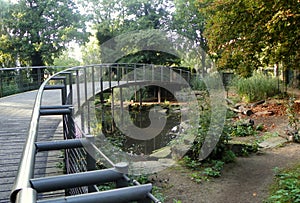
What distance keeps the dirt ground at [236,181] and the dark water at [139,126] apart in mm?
2279

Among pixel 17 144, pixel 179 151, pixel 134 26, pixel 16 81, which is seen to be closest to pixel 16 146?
pixel 17 144

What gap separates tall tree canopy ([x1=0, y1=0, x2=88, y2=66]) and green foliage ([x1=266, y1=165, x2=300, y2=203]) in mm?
13865

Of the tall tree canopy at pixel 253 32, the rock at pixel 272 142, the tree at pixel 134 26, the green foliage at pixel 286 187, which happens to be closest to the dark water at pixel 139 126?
the rock at pixel 272 142

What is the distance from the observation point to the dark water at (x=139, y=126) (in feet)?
28.4

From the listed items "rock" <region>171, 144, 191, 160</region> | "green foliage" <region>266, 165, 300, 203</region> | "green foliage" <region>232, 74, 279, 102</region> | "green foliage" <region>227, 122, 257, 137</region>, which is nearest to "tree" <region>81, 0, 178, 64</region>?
"green foliage" <region>232, 74, 279, 102</region>

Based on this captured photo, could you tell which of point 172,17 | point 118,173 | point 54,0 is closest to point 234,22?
point 118,173

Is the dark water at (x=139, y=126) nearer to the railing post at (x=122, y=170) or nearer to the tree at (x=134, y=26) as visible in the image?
the tree at (x=134, y=26)

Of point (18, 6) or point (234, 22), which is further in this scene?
point (18, 6)

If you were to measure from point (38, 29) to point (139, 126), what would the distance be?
25.1 feet

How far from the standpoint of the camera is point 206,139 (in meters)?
5.54

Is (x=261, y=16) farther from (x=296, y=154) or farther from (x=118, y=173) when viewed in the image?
(x=118, y=173)

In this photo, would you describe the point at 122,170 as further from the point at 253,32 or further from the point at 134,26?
the point at 134,26

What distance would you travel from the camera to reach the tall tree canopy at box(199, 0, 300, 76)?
5.21m

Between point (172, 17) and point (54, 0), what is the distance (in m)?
7.19
